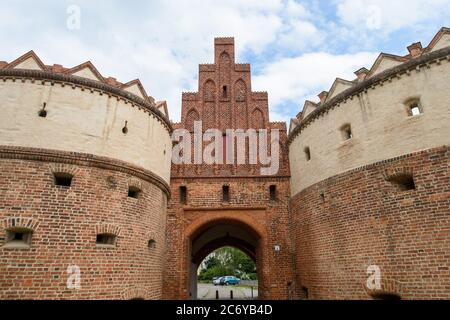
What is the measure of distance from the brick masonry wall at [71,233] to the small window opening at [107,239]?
0.50 ft

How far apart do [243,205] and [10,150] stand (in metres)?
8.91

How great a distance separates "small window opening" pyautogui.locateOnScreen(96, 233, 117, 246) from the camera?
875cm

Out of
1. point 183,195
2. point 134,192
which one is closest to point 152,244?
point 134,192

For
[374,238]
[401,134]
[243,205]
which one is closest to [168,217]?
[243,205]

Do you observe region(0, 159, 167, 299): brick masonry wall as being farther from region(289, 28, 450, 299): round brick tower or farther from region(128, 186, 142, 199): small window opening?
→ region(289, 28, 450, 299): round brick tower

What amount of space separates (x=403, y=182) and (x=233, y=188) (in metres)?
7.01

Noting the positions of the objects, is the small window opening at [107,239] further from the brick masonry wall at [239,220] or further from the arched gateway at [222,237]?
the arched gateway at [222,237]

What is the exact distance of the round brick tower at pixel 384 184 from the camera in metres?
7.78

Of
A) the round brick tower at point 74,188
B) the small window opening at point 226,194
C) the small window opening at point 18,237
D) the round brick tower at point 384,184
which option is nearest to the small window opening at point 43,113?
the round brick tower at point 74,188

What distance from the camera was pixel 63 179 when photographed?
8.70 metres
